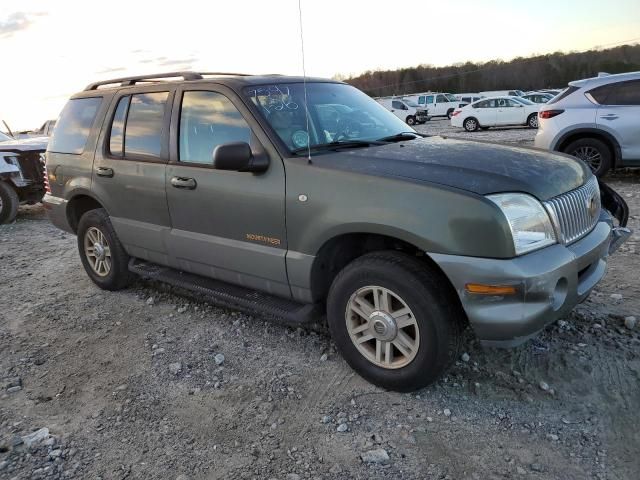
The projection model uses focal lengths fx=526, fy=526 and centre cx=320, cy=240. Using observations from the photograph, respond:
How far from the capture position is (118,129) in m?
4.61

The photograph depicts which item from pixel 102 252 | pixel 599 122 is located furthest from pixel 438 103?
pixel 102 252

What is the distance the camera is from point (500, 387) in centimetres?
313

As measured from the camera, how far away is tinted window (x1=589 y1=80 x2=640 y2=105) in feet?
26.4

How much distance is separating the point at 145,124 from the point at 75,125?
1219mm

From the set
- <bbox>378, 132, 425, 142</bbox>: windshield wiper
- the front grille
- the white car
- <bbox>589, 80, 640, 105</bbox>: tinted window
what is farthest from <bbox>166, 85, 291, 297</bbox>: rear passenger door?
the white car

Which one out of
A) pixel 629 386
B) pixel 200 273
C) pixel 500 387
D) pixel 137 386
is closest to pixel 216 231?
pixel 200 273

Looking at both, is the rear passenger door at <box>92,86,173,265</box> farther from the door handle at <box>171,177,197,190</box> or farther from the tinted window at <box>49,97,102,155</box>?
the tinted window at <box>49,97,102,155</box>

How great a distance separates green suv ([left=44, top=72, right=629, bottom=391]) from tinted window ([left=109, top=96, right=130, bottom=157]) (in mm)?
29

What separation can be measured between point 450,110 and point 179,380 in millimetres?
33476

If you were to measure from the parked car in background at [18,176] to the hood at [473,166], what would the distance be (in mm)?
7385

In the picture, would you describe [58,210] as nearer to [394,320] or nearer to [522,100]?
[394,320]

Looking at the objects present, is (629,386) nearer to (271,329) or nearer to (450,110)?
(271,329)

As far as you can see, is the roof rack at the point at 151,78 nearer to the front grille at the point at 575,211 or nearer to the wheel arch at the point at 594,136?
the front grille at the point at 575,211

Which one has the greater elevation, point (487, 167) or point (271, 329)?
point (487, 167)
